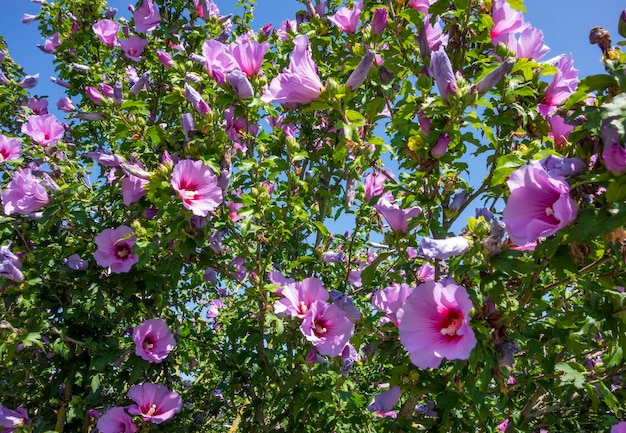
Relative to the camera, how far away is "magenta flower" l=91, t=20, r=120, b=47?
10.6 ft

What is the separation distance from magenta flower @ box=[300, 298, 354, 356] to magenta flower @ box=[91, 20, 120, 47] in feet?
8.21

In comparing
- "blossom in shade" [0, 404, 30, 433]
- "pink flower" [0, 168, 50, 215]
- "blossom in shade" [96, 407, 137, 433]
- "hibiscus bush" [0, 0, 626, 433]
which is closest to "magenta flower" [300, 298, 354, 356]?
"hibiscus bush" [0, 0, 626, 433]

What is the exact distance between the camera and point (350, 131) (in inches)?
61.8

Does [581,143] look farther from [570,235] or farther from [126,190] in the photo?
[126,190]

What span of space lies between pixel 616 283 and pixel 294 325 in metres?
1.15

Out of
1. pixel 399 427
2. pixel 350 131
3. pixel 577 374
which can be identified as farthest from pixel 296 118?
pixel 577 374

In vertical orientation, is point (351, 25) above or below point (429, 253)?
above

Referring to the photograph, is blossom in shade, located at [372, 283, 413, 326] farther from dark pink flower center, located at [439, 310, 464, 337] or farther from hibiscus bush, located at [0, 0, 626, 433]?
dark pink flower center, located at [439, 310, 464, 337]

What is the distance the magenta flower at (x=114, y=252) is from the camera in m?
2.37

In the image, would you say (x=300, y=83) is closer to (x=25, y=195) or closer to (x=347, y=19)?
(x=347, y=19)

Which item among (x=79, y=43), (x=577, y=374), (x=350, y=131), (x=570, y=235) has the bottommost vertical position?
(x=577, y=374)

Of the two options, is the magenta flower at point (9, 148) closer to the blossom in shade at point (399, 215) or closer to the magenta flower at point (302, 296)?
the magenta flower at point (302, 296)

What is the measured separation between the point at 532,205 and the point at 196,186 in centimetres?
125

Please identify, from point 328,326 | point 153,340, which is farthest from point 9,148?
point 328,326
